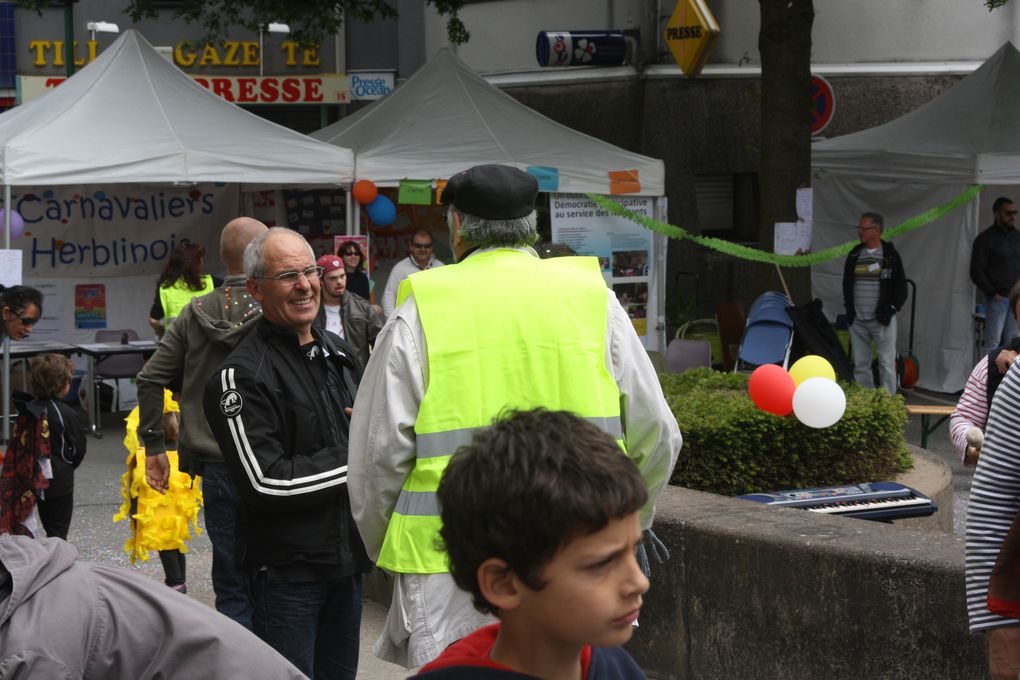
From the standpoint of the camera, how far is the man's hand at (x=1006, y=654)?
3031mm

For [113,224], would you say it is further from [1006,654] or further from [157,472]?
[1006,654]

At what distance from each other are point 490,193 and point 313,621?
1.35m

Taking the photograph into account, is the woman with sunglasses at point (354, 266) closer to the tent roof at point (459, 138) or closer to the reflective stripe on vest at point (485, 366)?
the tent roof at point (459, 138)

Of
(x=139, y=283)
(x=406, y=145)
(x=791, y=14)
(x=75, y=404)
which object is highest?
(x=791, y=14)

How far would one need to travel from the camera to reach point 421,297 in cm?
322

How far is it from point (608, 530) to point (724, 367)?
12.9 meters

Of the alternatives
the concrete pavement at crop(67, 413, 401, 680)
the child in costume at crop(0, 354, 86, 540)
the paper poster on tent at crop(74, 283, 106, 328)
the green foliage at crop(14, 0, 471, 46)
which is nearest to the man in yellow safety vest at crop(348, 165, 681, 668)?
the concrete pavement at crop(67, 413, 401, 680)

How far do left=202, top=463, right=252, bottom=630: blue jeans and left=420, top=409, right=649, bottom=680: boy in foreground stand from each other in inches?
118

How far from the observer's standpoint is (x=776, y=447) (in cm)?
638

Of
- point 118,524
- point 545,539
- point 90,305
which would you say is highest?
point 545,539

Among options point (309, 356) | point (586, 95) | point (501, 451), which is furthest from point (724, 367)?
point (501, 451)

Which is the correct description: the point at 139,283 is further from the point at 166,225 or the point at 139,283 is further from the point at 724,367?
the point at 724,367

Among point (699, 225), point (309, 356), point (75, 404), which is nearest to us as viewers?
point (309, 356)

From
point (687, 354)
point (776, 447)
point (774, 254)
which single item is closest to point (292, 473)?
point (776, 447)
